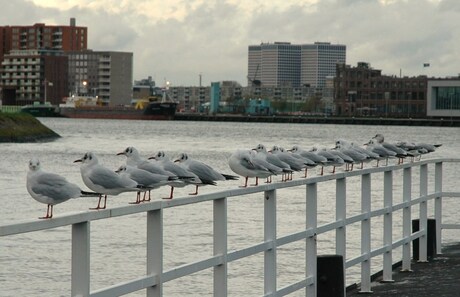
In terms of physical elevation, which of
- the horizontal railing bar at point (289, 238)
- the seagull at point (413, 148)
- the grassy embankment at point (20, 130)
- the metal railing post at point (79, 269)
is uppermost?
the seagull at point (413, 148)

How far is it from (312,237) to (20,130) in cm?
11576

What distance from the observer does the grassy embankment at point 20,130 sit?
395 feet

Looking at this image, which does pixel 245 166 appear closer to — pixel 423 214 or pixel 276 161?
pixel 276 161

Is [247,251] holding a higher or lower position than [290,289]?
higher

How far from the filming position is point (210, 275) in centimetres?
2320

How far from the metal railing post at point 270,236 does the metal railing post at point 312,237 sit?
1102 millimetres

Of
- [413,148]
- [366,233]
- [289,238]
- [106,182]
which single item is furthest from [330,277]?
[413,148]

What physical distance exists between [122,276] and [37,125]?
361ft

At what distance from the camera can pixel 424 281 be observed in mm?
14664

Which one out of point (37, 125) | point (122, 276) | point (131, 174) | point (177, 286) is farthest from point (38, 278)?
point (37, 125)

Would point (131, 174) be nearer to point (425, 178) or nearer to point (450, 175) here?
point (425, 178)

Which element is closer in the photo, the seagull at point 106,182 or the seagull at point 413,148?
the seagull at point 106,182

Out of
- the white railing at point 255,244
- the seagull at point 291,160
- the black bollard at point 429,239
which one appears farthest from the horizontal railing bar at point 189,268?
the black bollard at point 429,239

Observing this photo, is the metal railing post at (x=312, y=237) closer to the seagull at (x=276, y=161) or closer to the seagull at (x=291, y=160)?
the seagull at (x=276, y=161)
